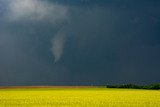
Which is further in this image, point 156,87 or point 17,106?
point 156,87

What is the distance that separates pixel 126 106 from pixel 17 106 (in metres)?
8.29

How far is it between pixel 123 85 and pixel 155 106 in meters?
85.8

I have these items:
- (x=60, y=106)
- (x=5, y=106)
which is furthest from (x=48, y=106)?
(x=5, y=106)

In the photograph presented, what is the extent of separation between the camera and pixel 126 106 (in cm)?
3164

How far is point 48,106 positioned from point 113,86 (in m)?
88.6

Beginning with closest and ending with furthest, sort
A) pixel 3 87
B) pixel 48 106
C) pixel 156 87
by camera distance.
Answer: pixel 48 106
pixel 3 87
pixel 156 87

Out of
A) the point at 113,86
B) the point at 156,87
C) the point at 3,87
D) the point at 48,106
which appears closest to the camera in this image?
the point at 48,106

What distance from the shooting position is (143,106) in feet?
104

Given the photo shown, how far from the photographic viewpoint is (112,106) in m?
31.3

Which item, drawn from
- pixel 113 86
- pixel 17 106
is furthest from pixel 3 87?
pixel 17 106

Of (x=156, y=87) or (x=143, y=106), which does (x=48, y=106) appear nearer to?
(x=143, y=106)

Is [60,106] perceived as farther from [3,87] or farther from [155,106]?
[3,87]

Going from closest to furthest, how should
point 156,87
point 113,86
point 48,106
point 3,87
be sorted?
point 48,106, point 3,87, point 156,87, point 113,86

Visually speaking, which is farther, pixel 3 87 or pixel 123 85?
pixel 123 85
